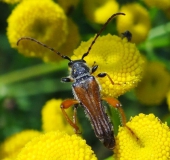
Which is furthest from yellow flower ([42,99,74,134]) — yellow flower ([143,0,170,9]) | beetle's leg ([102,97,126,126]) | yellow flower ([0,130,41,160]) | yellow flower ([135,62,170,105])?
yellow flower ([143,0,170,9])

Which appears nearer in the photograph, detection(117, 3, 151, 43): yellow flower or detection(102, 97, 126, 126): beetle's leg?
detection(102, 97, 126, 126): beetle's leg

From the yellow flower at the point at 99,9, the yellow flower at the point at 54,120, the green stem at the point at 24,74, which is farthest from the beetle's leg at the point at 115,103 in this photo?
the green stem at the point at 24,74

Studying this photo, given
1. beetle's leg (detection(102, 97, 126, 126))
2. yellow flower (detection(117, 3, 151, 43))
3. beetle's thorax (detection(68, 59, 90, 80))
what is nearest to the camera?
beetle's leg (detection(102, 97, 126, 126))

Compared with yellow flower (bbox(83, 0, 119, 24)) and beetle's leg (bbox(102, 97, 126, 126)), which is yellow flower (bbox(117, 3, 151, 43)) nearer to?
yellow flower (bbox(83, 0, 119, 24))

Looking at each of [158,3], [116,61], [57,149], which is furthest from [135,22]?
[57,149]

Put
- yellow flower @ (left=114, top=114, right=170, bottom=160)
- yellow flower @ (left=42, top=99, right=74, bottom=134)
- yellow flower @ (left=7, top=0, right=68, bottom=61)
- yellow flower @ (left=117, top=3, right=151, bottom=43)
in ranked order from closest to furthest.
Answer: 1. yellow flower @ (left=114, top=114, right=170, bottom=160)
2. yellow flower @ (left=7, top=0, right=68, bottom=61)
3. yellow flower @ (left=42, top=99, right=74, bottom=134)
4. yellow flower @ (left=117, top=3, right=151, bottom=43)

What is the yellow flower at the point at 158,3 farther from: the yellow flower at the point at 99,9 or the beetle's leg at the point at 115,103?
the beetle's leg at the point at 115,103

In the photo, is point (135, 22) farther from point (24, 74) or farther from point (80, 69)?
point (24, 74)

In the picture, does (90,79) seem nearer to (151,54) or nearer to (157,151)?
(157,151)
